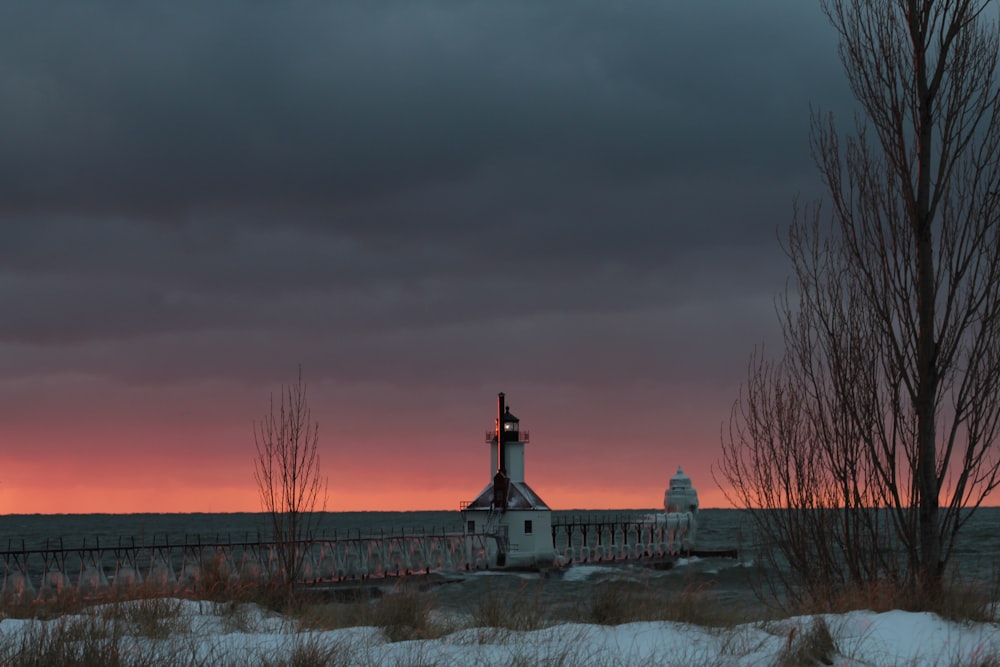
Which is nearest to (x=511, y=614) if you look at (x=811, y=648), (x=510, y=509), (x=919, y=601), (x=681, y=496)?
(x=811, y=648)

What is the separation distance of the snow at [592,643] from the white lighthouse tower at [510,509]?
65.2m

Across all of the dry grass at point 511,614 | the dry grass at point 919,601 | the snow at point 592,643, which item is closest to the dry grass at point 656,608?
the snow at point 592,643

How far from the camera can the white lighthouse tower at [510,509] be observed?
3054 inches

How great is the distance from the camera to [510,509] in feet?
255

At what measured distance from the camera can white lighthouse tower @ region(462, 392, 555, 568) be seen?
3054 inches

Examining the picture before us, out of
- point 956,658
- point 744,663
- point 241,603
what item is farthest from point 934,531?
point 241,603

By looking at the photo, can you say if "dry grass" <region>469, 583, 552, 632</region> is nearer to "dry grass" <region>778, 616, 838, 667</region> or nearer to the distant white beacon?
"dry grass" <region>778, 616, 838, 667</region>

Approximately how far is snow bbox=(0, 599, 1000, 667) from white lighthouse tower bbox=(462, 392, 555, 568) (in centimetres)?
6521

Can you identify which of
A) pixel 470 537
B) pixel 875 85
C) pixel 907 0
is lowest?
pixel 470 537

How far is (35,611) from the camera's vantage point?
45.4ft

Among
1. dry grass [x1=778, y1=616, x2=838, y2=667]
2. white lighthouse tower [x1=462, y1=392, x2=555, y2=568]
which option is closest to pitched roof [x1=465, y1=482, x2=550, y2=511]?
white lighthouse tower [x1=462, y1=392, x2=555, y2=568]

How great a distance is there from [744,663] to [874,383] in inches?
233

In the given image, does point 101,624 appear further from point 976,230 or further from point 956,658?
point 976,230

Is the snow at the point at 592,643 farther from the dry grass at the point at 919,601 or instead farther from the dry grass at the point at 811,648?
the dry grass at the point at 919,601
